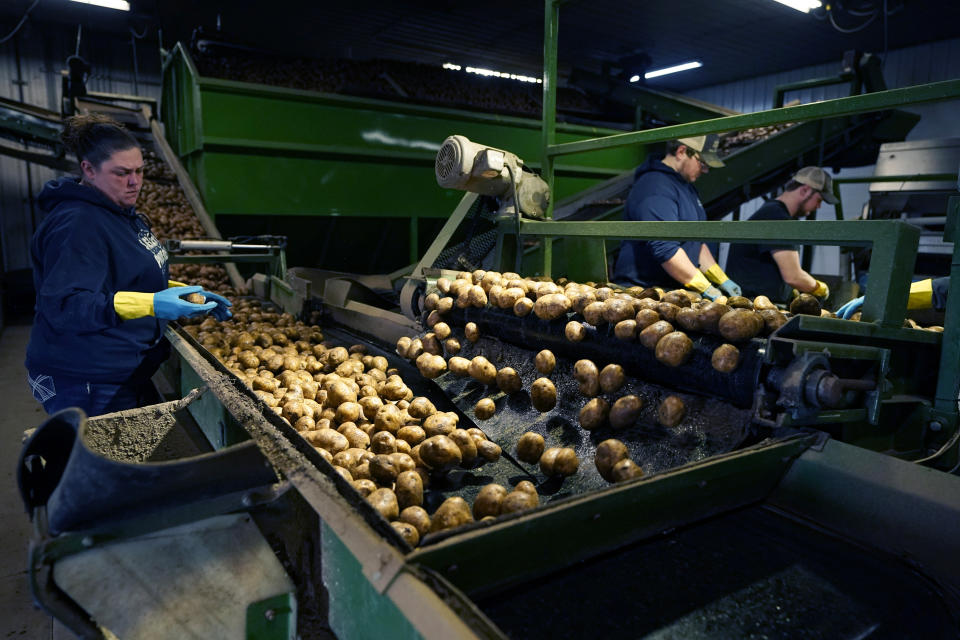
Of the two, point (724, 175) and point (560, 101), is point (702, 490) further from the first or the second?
point (560, 101)

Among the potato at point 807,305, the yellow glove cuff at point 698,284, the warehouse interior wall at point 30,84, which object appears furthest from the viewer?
the warehouse interior wall at point 30,84

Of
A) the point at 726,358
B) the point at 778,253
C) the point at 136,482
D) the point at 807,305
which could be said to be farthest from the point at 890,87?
the point at 136,482

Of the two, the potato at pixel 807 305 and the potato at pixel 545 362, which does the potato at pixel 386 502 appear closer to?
the potato at pixel 545 362

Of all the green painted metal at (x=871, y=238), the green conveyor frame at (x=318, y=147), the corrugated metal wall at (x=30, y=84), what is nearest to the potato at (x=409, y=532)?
the green painted metal at (x=871, y=238)

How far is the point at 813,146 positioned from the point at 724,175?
1065 mm

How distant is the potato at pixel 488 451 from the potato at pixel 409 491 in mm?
299

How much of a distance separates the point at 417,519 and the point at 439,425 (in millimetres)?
545

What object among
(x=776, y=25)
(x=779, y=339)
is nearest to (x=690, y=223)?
(x=779, y=339)

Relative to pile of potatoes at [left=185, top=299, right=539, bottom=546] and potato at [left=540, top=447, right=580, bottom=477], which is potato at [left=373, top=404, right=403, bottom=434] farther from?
potato at [left=540, top=447, right=580, bottom=477]

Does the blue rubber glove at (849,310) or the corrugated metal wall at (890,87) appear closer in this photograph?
the blue rubber glove at (849,310)

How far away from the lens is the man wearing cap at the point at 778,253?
3.86 m

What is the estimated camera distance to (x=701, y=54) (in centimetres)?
1161

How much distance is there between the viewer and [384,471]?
1637 millimetres

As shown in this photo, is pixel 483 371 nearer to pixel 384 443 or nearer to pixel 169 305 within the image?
pixel 384 443
